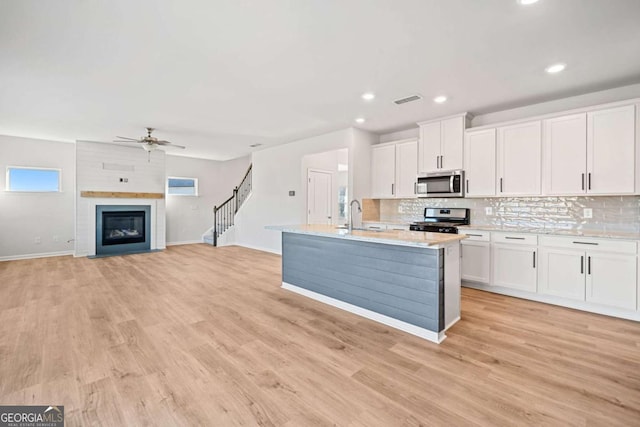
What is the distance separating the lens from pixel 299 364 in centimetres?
230

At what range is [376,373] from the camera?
7.14ft

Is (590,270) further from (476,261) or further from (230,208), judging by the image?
(230,208)

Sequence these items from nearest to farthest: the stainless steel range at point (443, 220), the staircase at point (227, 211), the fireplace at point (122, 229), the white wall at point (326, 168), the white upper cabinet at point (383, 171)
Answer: the stainless steel range at point (443, 220)
the white upper cabinet at point (383, 171)
the white wall at point (326, 168)
the fireplace at point (122, 229)
the staircase at point (227, 211)

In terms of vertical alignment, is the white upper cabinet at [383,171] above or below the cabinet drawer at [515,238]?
above

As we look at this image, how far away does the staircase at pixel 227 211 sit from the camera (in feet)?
28.9

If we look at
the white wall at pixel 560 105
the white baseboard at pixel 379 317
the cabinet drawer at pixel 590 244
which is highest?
the white wall at pixel 560 105

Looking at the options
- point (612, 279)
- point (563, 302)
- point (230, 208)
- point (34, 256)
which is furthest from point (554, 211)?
point (34, 256)

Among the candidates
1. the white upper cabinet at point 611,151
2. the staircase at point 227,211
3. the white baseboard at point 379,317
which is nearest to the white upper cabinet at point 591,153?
the white upper cabinet at point 611,151

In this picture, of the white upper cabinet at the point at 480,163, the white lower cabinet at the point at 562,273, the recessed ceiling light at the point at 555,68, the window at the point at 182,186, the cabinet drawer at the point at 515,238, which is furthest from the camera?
the window at the point at 182,186

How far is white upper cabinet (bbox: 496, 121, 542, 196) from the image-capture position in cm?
399

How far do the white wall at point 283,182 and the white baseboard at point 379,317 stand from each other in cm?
233

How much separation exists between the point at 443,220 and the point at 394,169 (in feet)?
4.35

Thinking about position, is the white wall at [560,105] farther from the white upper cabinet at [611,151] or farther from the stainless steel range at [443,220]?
the stainless steel range at [443,220]

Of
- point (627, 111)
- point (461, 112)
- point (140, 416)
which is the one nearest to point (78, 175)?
point (140, 416)
